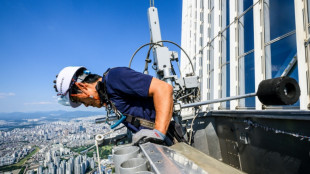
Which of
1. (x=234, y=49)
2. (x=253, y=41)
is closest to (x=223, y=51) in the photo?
(x=234, y=49)

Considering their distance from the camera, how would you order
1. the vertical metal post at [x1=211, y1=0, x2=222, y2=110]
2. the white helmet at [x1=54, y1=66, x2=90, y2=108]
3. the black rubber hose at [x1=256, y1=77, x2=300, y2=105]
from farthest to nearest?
the vertical metal post at [x1=211, y1=0, x2=222, y2=110], the white helmet at [x1=54, y1=66, x2=90, y2=108], the black rubber hose at [x1=256, y1=77, x2=300, y2=105]

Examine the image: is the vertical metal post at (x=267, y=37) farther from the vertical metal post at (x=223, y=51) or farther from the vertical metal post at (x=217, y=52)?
the vertical metal post at (x=217, y=52)

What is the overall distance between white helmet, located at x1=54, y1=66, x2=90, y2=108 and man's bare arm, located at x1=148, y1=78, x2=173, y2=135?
1.35 meters

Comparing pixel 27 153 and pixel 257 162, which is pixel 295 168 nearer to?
pixel 257 162

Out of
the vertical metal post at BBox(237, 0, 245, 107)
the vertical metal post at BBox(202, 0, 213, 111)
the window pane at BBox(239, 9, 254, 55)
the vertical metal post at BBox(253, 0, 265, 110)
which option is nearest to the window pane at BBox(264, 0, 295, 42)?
the vertical metal post at BBox(253, 0, 265, 110)

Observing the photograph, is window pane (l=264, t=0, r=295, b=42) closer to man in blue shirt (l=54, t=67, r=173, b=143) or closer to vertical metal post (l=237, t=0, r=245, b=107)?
vertical metal post (l=237, t=0, r=245, b=107)

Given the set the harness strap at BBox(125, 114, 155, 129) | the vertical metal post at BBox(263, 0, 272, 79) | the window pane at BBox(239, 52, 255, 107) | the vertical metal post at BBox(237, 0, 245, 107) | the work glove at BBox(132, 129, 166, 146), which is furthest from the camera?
the vertical metal post at BBox(237, 0, 245, 107)

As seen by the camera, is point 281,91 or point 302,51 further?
point 302,51

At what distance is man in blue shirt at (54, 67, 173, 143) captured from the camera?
187 cm

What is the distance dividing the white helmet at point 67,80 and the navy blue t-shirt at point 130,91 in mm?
702

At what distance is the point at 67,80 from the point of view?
2.58 metres

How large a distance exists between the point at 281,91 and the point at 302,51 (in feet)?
5.71

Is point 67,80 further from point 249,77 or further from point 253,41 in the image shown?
point 253,41

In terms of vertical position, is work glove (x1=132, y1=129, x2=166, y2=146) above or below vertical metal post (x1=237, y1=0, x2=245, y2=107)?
below
